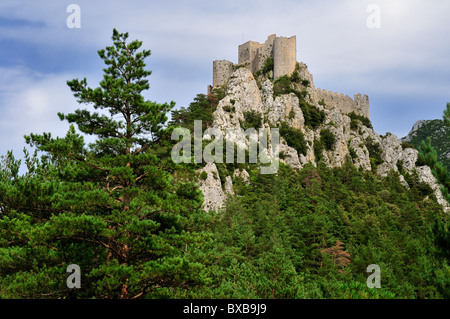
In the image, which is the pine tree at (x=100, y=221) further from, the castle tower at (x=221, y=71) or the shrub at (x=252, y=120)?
the castle tower at (x=221, y=71)

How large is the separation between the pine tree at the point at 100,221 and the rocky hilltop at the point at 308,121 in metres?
26.2

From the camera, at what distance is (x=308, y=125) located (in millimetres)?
55781

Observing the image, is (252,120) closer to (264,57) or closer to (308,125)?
(308,125)

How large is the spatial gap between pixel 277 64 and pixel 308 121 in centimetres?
979

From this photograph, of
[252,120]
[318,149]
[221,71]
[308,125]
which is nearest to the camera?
[252,120]

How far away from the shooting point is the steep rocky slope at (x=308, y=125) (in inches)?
1896

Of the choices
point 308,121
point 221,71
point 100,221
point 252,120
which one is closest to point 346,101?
point 308,121

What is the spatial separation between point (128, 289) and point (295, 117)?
44.7 meters

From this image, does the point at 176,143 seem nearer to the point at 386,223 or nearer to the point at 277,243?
the point at 277,243

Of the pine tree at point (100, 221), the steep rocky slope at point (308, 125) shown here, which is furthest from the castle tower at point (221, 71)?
the pine tree at point (100, 221)

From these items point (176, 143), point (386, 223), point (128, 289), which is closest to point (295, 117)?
point (386, 223)

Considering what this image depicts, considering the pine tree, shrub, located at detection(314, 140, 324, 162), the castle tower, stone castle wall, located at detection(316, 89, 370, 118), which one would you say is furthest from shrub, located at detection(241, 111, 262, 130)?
the pine tree

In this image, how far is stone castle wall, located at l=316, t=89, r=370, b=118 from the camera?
66.2 metres
